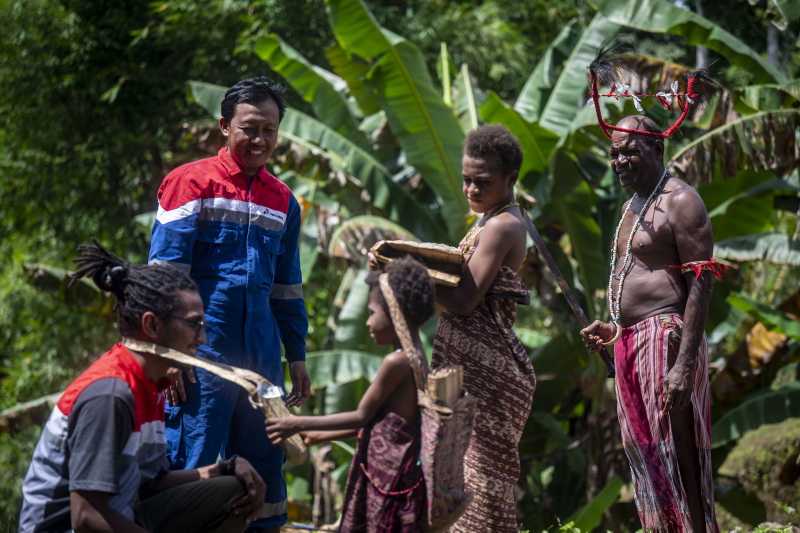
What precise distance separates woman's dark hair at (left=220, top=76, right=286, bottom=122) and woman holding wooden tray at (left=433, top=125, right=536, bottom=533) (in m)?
0.89

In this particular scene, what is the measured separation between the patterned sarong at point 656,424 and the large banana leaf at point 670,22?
15.8ft

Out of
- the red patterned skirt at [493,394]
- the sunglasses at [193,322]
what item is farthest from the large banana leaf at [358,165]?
the sunglasses at [193,322]

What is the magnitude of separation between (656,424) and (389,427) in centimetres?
133

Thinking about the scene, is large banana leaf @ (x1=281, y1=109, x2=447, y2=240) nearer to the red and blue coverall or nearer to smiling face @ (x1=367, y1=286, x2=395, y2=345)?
the red and blue coverall

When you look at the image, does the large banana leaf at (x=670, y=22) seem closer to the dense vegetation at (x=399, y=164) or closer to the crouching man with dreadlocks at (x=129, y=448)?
the dense vegetation at (x=399, y=164)

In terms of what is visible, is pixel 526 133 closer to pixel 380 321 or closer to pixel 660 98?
pixel 660 98

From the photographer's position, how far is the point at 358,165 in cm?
996

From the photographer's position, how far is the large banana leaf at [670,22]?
882 cm

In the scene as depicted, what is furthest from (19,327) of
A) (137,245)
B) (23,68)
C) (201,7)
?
(201,7)

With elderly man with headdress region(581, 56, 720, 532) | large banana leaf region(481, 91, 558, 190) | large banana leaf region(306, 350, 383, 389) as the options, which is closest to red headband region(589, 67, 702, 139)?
elderly man with headdress region(581, 56, 720, 532)

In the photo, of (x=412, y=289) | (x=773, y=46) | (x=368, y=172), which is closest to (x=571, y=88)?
(x=368, y=172)

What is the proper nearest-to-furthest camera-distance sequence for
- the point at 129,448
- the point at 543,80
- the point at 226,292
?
the point at 129,448, the point at 226,292, the point at 543,80

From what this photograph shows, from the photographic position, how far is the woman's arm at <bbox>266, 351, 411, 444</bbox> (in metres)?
3.78

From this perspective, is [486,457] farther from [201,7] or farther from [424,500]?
[201,7]
